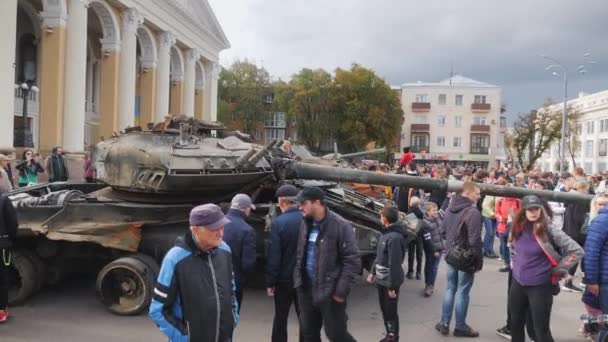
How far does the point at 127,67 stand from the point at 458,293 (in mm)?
24109

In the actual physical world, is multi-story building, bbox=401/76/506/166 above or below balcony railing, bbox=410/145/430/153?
above

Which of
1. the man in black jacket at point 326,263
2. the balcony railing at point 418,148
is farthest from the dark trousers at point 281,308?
the balcony railing at point 418,148

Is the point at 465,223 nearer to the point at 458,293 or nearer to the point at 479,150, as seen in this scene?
the point at 458,293

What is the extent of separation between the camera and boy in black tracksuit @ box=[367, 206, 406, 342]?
5785mm

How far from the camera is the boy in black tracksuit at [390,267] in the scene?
5785 mm

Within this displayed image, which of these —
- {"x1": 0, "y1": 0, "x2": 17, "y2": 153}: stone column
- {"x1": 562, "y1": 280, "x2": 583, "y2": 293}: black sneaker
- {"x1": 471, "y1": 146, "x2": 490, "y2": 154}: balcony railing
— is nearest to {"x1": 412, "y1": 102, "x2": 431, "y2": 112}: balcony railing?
{"x1": 471, "y1": 146, "x2": 490, "y2": 154}: balcony railing

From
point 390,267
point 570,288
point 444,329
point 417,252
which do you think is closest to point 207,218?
point 390,267

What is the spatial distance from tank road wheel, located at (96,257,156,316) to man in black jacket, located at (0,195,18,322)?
3.46 feet

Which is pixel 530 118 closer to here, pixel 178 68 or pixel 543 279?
pixel 178 68

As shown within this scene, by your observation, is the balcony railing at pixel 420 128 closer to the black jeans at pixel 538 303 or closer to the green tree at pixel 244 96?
the green tree at pixel 244 96

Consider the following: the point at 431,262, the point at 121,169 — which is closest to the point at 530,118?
the point at 431,262

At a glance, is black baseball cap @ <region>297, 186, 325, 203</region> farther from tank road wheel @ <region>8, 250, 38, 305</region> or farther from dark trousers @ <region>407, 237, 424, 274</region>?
dark trousers @ <region>407, 237, 424, 274</region>

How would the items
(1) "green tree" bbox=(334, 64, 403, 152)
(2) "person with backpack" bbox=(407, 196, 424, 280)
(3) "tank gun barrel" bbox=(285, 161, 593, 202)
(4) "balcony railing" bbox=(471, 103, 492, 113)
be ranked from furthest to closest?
1. (4) "balcony railing" bbox=(471, 103, 492, 113)
2. (1) "green tree" bbox=(334, 64, 403, 152)
3. (2) "person with backpack" bbox=(407, 196, 424, 280)
4. (3) "tank gun barrel" bbox=(285, 161, 593, 202)

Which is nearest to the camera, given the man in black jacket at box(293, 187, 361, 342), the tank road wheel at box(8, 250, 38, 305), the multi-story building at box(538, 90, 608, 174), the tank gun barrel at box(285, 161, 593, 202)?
the man in black jacket at box(293, 187, 361, 342)
